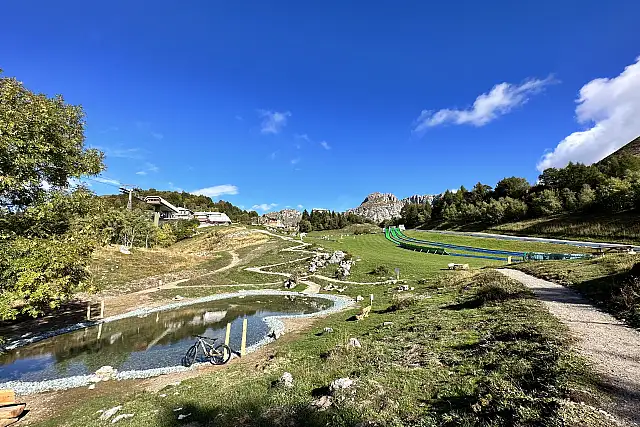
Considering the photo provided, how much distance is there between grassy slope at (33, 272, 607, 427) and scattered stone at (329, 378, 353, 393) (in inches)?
11.9

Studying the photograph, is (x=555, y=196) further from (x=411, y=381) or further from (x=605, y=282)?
(x=411, y=381)

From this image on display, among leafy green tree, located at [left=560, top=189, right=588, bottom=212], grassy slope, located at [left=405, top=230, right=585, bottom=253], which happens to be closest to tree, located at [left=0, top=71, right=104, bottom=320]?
grassy slope, located at [left=405, top=230, right=585, bottom=253]

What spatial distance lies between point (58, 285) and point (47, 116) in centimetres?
1023

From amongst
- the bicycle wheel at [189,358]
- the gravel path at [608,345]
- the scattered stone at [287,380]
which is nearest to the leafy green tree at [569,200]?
the gravel path at [608,345]

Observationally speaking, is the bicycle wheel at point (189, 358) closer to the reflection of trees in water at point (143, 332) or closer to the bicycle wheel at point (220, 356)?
the bicycle wheel at point (220, 356)

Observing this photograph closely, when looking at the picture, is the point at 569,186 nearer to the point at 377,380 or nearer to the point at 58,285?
the point at 377,380

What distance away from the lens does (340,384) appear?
1170 cm

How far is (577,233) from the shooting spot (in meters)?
70.6

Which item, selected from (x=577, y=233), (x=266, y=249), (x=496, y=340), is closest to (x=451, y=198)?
(x=577, y=233)

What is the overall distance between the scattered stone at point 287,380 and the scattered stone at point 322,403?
2295 millimetres

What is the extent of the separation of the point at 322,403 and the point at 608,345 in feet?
35.4

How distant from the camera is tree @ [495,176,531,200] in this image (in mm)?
114575

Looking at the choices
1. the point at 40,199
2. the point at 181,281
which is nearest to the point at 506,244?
the point at 181,281

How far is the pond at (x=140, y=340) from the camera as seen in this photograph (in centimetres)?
1972
